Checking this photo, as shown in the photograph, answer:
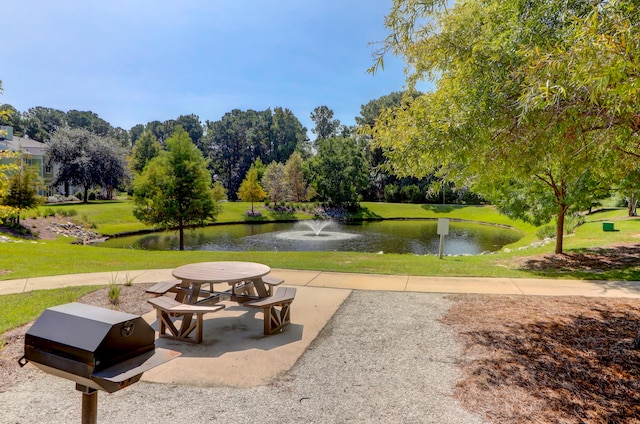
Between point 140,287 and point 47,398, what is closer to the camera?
point 47,398

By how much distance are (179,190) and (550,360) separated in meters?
Result: 19.9

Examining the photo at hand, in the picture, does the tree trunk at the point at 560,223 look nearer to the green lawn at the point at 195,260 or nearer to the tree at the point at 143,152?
the green lawn at the point at 195,260

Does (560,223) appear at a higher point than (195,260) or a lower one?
higher

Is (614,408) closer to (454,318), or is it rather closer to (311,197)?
(454,318)

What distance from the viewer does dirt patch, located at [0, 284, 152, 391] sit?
402 cm

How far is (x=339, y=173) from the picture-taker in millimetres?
50188

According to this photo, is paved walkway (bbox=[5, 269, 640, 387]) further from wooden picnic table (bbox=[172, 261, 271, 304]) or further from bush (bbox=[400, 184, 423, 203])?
bush (bbox=[400, 184, 423, 203])

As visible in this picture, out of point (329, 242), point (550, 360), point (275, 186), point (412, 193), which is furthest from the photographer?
point (412, 193)

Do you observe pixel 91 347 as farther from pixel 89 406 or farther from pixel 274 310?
pixel 274 310

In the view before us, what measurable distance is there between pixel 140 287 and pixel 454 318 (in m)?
5.92

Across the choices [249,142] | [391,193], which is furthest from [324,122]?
[391,193]

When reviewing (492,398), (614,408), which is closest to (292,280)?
(492,398)

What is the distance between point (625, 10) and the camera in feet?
12.4

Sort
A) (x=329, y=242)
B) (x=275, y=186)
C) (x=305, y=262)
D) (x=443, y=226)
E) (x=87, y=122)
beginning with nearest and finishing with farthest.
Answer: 1. (x=305, y=262)
2. (x=443, y=226)
3. (x=329, y=242)
4. (x=275, y=186)
5. (x=87, y=122)
